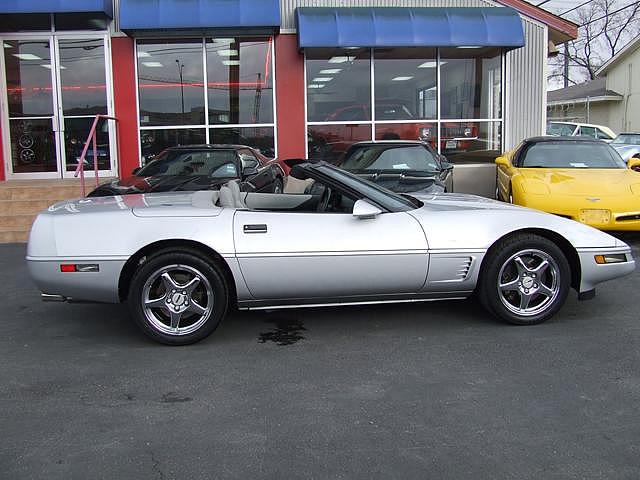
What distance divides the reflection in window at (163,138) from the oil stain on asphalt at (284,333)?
8843 millimetres

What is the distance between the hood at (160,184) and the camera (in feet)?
29.1

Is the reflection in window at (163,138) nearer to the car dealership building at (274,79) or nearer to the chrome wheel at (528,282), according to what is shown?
the car dealership building at (274,79)

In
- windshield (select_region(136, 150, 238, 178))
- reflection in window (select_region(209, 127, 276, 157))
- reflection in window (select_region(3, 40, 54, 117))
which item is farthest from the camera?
reflection in window (select_region(209, 127, 276, 157))

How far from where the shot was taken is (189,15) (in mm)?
12141

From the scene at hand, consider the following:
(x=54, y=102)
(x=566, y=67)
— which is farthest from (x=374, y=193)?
(x=566, y=67)

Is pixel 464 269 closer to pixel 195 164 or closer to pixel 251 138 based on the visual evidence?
pixel 195 164

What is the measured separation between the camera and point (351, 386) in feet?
12.7

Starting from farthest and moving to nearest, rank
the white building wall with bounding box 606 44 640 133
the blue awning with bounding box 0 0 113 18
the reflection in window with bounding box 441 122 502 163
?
the white building wall with bounding box 606 44 640 133, the reflection in window with bounding box 441 122 502 163, the blue awning with bounding box 0 0 113 18

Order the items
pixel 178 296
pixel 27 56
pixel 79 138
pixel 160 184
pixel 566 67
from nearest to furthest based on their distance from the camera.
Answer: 1. pixel 178 296
2. pixel 160 184
3. pixel 27 56
4. pixel 79 138
5. pixel 566 67

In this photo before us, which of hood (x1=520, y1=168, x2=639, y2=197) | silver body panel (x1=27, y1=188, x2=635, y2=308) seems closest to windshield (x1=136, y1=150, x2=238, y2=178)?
hood (x1=520, y1=168, x2=639, y2=197)

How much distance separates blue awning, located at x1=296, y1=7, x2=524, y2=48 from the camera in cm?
1237

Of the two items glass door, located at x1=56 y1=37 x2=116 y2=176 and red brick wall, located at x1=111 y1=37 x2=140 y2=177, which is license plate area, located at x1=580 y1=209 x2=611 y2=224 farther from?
glass door, located at x1=56 y1=37 x2=116 y2=176

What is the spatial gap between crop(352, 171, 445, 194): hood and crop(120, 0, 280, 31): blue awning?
484 cm

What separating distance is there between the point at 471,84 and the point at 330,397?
11663 mm
